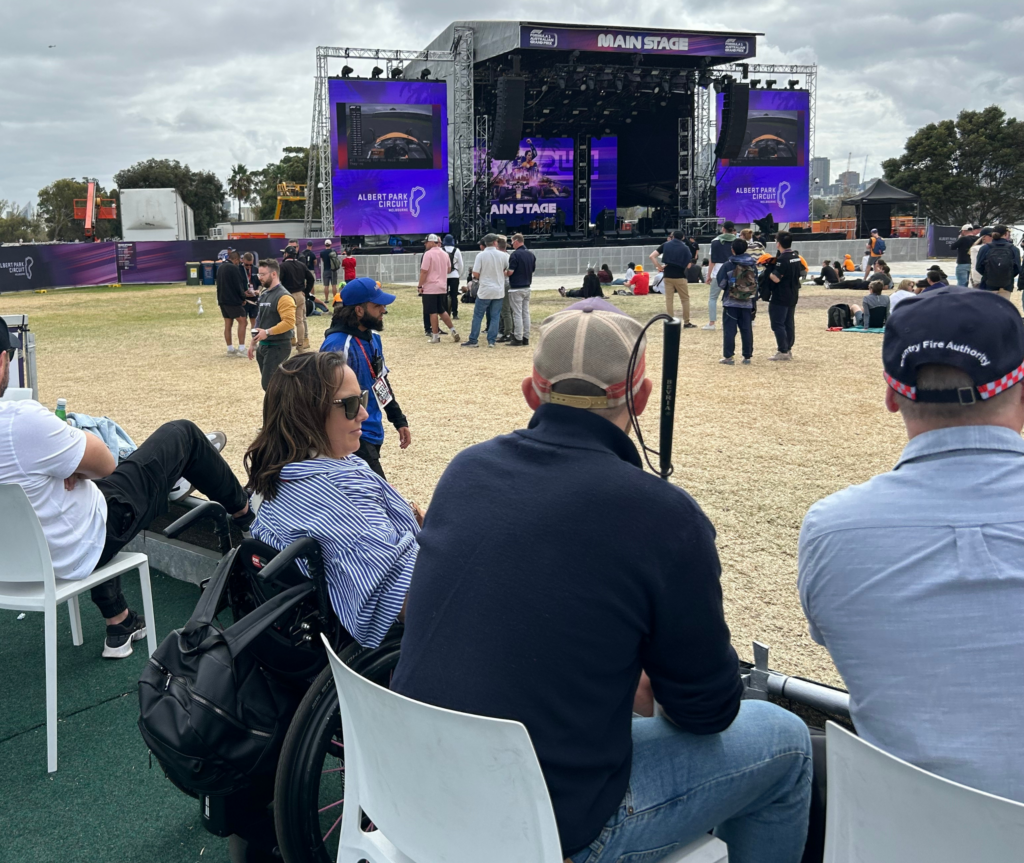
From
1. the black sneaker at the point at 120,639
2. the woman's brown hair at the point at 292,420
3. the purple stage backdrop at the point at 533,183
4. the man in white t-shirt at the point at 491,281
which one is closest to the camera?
the woman's brown hair at the point at 292,420

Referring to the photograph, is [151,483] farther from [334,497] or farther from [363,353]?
[363,353]

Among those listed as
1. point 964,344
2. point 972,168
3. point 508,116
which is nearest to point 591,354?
A: point 964,344

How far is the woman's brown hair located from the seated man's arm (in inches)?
55.0

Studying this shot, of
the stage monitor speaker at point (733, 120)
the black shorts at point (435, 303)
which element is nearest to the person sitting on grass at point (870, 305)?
the black shorts at point (435, 303)

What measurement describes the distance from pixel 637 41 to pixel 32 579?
27570 millimetres

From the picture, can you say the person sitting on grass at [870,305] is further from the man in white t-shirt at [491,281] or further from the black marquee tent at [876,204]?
the black marquee tent at [876,204]

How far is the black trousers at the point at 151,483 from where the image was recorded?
10.7 ft

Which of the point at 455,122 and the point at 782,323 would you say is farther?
the point at 455,122

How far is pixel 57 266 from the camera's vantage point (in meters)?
27.3

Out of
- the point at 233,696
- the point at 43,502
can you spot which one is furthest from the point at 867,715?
the point at 43,502

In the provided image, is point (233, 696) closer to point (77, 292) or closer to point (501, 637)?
point (501, 637)

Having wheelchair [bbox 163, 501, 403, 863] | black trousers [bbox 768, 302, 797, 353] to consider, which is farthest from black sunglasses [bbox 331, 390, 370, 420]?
black trousers [bbox 768, 302, 797, 353]

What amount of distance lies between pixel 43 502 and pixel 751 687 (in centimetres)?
237

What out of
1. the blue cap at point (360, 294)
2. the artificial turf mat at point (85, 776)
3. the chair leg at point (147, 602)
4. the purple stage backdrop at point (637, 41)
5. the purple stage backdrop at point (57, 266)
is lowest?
the artificial turf mat at point (85, 776)
